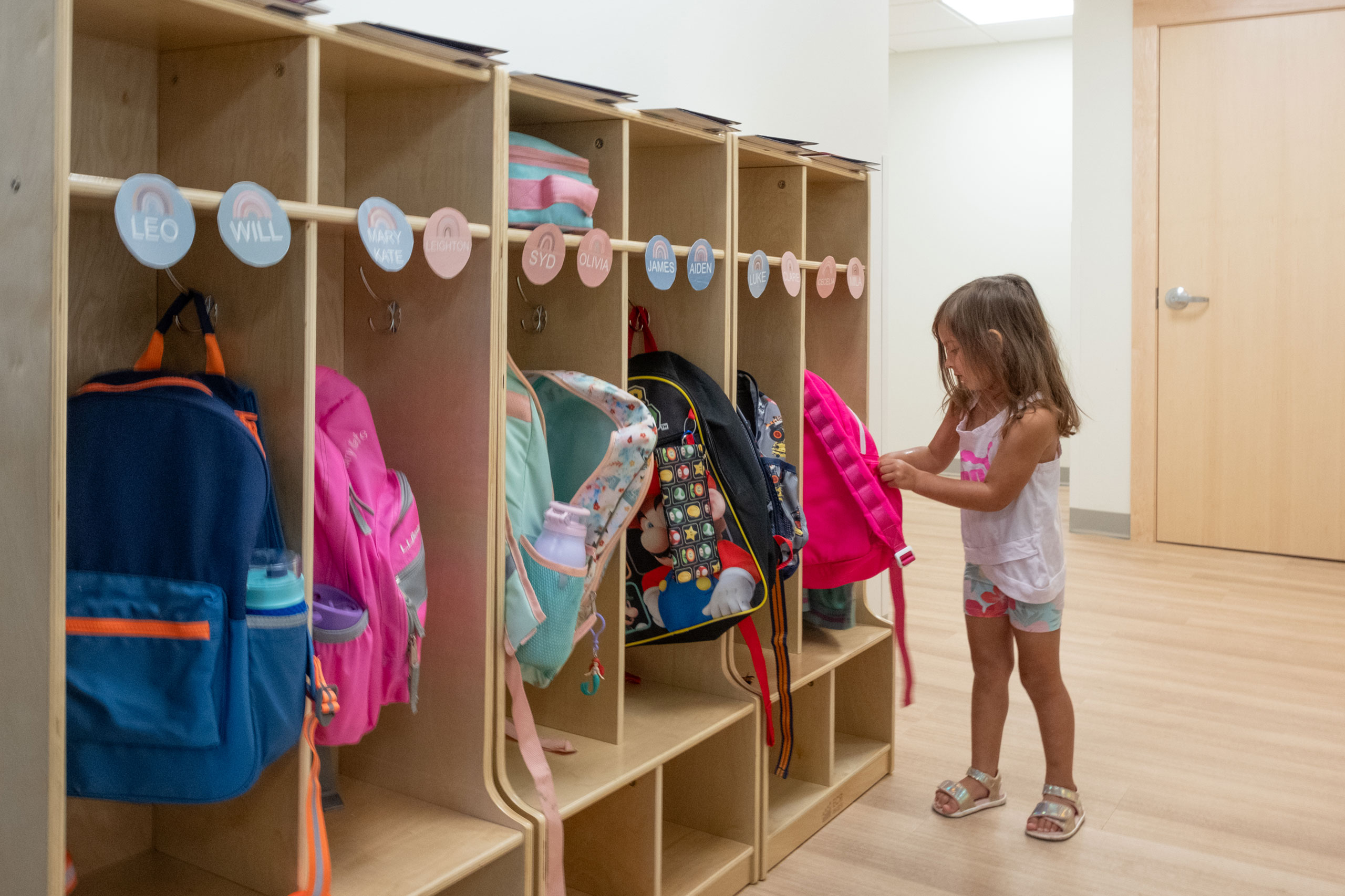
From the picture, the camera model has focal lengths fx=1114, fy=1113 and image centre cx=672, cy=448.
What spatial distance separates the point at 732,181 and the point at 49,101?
43.2 inches

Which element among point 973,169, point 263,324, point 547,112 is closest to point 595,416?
point 547,112

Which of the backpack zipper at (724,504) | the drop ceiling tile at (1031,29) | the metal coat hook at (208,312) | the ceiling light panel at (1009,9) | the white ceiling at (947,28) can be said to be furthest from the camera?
the drop ceiling tile at (1031,29)

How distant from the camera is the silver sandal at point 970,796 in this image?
2168 mm

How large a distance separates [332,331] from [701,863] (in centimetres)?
104

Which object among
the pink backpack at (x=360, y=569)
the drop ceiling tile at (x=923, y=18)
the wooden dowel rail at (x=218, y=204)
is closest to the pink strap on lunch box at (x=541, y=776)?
the pink backpack at (x=360, y=569)

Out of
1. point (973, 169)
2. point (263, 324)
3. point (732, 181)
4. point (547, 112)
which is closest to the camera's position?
point (263, 324)

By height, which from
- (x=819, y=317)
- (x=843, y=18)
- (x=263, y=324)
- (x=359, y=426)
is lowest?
(x=359, y=426)

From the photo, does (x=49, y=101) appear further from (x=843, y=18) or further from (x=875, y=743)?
(x=843, y=18)

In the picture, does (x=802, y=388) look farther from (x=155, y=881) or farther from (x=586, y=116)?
(x=155, y=881)

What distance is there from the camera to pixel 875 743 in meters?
2.39

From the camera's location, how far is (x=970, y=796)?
7.15 ft

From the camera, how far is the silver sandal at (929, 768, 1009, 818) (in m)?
2.17

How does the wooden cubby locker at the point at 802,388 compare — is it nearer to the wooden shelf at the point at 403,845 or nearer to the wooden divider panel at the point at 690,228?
the wooden divider panel at the point at 690,228

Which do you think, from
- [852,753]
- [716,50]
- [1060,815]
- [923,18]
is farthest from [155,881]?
[923,18]
